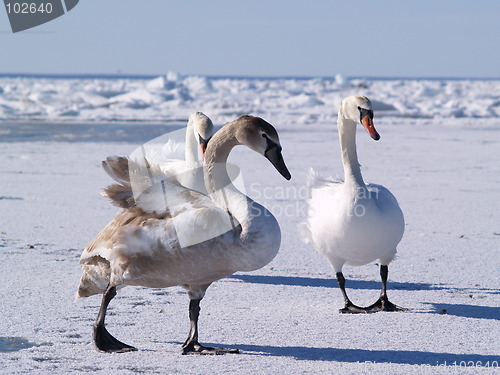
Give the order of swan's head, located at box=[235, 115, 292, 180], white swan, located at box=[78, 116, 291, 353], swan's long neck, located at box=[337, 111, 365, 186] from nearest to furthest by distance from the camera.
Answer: white swan, located at box=[78, 116, 291, 353], swan's head, located at box=[235, 115, 292, 180], swan's long neck, located at box=[337, 111, 365, 186]

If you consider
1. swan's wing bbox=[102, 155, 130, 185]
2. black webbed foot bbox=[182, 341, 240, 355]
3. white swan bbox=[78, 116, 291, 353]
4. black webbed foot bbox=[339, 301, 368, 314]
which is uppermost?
swan's wing bbox=[102, 155, 130, 185]

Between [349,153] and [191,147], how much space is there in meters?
1.76

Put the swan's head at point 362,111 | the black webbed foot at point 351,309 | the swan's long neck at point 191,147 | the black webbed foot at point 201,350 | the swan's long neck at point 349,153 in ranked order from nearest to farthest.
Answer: the black webbed foot at point 201,350
the black webbed foot at point 351,309
the swan's long neck at point 349,153
the swan's head at point 362,111
the swan's long neck at point 191,147

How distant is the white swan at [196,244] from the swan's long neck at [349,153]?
4.39 ft

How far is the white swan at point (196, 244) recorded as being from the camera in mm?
3652

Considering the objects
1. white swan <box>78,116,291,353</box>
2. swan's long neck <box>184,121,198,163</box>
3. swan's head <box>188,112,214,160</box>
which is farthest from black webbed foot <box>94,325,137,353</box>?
swan's head <box>188,112,214,160</box>

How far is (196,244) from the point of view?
3.65m

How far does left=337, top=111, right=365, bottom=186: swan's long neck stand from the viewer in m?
5.22

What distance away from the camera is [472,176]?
11719mm

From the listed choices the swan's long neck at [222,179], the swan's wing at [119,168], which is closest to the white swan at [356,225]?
the swan's long neck at [222,179]

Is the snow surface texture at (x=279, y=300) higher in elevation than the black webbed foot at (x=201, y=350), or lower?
lower

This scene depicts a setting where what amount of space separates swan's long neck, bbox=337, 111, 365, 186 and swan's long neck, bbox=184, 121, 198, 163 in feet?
4.82

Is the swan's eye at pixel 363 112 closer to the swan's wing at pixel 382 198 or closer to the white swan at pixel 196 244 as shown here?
the swan's wing at pixel 382 198

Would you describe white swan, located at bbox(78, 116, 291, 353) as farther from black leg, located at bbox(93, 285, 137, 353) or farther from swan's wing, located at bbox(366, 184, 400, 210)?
swan's wing, located at bbox(366, 184, 400, 210)
